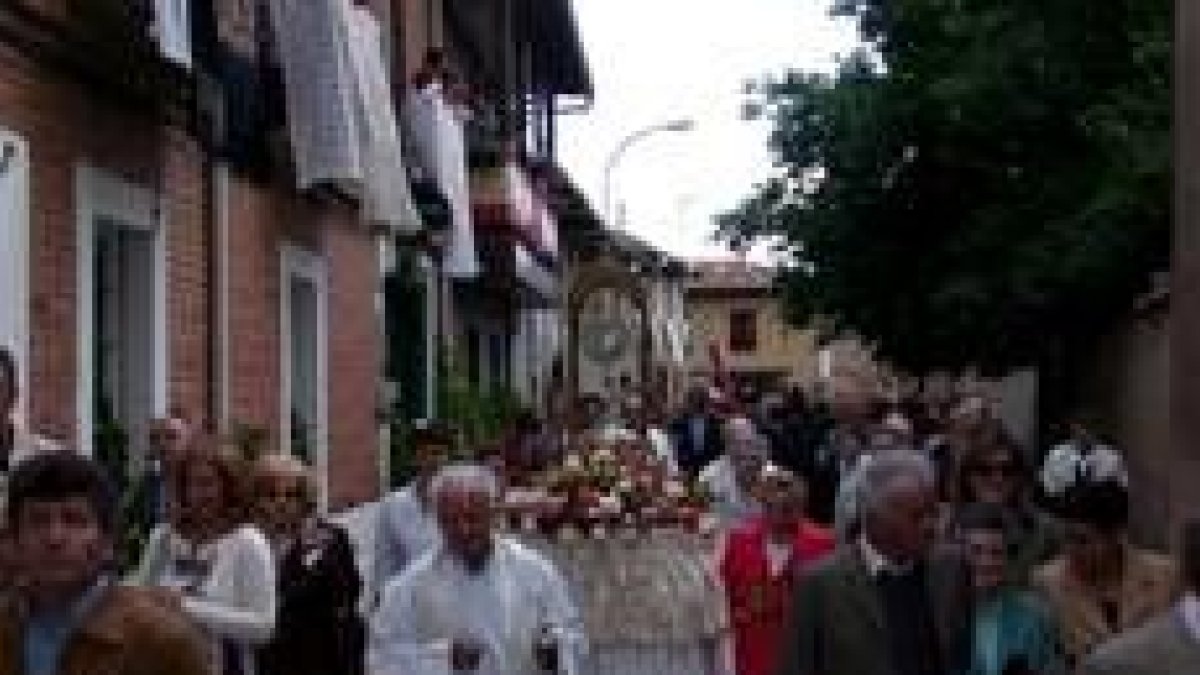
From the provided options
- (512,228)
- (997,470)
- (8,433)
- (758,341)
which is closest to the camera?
(8,433)

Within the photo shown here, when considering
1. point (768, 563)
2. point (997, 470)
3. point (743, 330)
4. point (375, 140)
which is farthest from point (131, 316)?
point (743, 330)

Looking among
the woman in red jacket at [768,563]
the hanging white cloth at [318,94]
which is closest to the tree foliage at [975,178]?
the hanging white cloth at [318,94]

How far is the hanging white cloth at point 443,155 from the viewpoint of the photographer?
2192 cm

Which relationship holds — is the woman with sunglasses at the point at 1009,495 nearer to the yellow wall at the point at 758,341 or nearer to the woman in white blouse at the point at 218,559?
the woman in white blouse at the point at 218,559

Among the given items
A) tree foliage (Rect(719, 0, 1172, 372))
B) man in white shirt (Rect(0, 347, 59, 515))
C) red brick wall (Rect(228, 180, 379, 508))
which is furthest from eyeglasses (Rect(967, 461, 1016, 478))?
tree foliage (Rect(719, 0, 1172, 372))

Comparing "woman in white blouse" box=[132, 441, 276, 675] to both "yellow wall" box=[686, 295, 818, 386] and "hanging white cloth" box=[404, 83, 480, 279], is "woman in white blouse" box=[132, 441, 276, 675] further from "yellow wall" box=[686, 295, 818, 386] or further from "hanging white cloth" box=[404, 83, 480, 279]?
"yellow wall" box=[686, 295, 818, 386]

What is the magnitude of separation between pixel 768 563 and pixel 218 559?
13.7ft

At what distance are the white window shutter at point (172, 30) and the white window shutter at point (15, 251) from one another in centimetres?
100

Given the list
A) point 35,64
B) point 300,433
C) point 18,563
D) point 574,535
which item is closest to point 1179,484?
point 574,535

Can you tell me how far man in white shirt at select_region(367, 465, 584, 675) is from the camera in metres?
9.87

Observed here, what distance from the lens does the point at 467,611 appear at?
9.90 m

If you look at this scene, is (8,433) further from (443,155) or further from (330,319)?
(443,155)

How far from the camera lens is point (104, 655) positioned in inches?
205

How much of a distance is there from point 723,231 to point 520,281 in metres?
4.47
